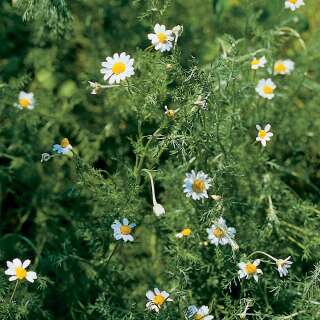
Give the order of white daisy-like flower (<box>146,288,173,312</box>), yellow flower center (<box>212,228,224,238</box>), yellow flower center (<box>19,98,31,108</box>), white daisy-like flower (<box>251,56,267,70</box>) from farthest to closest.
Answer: yellow flower center (<box>19,98,31,108</box>) < white daisy-like flower (<box>251,56,267,70</box>) < yellow flower center (<box>212,228,224,238</box>) < white daisy-like flower (<box>146,288,173,312</box>)

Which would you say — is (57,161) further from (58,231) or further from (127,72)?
(127,72)

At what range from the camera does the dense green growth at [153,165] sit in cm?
250

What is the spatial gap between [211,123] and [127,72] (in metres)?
0.42

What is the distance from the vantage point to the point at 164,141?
2.39 m

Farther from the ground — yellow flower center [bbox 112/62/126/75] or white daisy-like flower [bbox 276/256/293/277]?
yellow flower center [bbox 112/62/126/75]

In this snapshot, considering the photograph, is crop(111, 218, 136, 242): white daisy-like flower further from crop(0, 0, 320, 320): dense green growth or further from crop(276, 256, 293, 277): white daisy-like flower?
crop(276, 256, 293, 277): white daisy-like flower

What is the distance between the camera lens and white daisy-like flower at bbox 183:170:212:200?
8.25 feet

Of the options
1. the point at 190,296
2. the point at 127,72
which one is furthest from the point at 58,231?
the point at 127,72

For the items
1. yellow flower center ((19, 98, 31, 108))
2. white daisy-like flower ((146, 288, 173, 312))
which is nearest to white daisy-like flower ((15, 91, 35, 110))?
yellow flower center ((19, 98, 31, 108))

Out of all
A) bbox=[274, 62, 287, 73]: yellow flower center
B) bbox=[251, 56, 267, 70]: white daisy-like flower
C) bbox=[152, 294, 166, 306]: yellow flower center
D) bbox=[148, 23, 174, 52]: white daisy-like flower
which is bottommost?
bbox=[152, 294, 166, 306]: yellow flower center

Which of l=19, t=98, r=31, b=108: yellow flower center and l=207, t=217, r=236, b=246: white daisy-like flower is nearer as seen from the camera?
l=207, t=217, r=236, b=246: white daisy-like flower

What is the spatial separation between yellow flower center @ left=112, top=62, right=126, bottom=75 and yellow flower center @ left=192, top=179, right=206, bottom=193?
453mm

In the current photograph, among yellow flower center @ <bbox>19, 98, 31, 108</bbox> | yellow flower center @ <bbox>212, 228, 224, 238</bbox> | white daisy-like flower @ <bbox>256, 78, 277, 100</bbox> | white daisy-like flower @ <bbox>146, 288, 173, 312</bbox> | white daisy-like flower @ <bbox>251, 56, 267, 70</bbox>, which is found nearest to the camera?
white daisy-like flower @ <bbox>146, 288, 173, 312</bbox>

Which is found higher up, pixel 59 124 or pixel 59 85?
pixel 59 85
